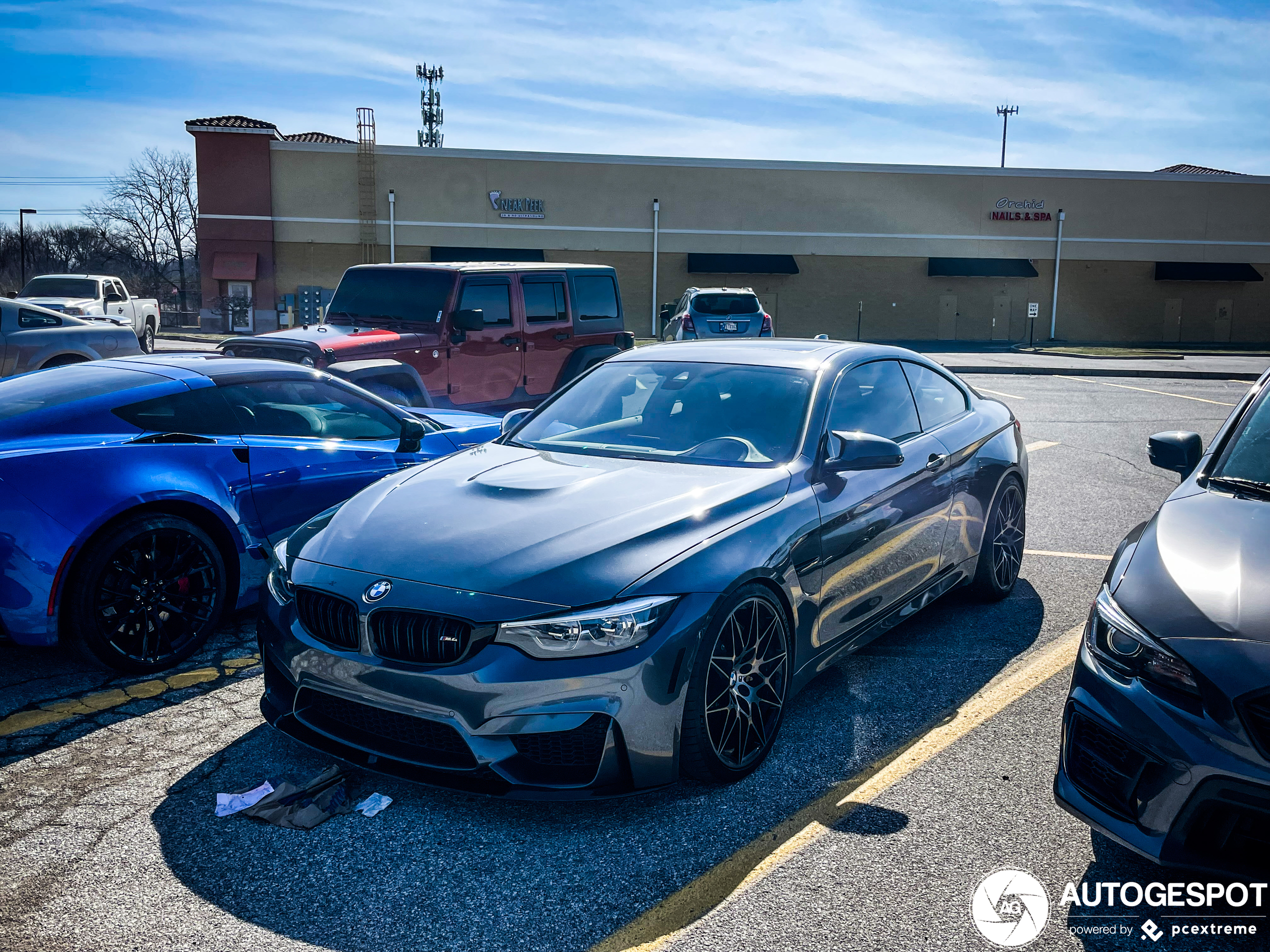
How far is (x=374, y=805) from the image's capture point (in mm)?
3496

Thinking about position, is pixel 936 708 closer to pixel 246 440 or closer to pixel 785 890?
pixel 785 890

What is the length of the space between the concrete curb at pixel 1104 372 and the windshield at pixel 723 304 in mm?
5618

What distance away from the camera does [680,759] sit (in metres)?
3.43

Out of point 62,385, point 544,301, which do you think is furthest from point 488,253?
point 62,385

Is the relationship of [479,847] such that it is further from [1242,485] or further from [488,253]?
[488,253]

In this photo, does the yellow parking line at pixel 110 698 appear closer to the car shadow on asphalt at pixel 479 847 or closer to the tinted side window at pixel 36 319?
the car shadow on asphalt at pixel 479 847

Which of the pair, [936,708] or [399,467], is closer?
[936,708]

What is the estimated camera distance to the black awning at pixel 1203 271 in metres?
43.9

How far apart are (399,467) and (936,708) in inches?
128

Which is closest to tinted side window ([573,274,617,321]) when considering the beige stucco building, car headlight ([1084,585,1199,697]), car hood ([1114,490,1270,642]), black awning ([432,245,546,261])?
car hood ([1114,490,1270,642])

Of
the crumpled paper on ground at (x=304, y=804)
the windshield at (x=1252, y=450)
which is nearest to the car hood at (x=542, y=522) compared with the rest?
the crumpled paper on ground at (x=304, y=804)

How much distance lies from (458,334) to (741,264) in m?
32.4

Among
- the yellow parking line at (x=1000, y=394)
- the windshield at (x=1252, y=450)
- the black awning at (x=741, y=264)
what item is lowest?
the yellow parking line at (x=1000, y=394)

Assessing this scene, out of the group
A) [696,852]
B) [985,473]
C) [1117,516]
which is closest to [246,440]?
[696,852]
